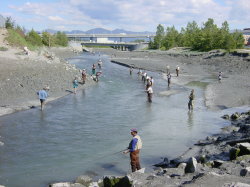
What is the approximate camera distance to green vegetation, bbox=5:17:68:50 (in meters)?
66.9

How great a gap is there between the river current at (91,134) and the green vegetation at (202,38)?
7077 cm

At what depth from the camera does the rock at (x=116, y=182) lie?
456 inches

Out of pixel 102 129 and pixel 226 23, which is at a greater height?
pixel 226 23

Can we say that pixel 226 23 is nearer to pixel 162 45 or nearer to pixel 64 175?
pixel 162 45

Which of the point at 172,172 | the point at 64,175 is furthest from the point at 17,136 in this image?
the point at 172,172

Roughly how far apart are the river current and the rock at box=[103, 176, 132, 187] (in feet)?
9.63

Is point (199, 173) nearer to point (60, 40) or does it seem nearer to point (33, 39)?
point (33, 39)

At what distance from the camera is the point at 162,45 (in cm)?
15788

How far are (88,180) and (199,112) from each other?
1793cm

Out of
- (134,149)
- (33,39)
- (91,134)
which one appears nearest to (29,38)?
(33,39)

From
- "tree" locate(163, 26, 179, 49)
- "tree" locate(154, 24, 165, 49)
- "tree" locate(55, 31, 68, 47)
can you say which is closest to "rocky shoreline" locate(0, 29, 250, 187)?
"tree" locate(163, 26, 179, 49)

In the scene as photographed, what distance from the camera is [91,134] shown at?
870 inches

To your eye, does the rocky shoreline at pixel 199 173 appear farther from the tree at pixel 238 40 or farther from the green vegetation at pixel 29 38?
the tree at pixel 238 40

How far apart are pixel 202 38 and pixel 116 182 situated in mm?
105154
